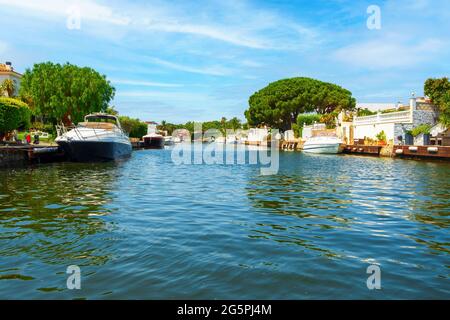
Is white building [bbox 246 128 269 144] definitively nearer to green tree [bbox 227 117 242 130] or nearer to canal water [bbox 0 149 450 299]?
green tree [bbox 227 117 242 130]

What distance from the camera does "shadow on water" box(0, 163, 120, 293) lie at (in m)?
7.18

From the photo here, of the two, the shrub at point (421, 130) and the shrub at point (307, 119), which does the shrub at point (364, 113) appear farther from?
the shrub at point (421, 130)

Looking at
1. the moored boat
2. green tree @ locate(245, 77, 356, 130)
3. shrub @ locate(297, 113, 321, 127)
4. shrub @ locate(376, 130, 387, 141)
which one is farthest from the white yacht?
green tree @ locate(245, 77, 356, 130)

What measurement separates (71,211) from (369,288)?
9284 mm

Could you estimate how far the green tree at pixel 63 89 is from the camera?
47094 mm

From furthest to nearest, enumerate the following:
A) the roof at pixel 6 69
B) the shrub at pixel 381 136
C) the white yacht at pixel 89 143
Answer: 1. the roof at pixel 6 69
2. the shrub at pixel 381 136
3. the white yacht at pixel 89 143

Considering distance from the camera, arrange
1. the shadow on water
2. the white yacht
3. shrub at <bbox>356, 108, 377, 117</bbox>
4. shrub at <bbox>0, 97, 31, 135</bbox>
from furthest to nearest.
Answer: shrub at <bbox>356, 108, 377, 117</bbox>, shrub at <bbox>0, 97, 31, 135</bbox>, the white yacht, the shadow on water

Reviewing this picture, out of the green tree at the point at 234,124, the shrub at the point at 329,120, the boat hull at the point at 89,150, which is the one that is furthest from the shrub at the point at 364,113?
the green tree at the point at 234,124

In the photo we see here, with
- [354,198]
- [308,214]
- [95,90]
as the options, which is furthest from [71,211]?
[95,90]

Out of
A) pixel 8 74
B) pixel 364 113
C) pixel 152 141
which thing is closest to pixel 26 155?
pixel 152 141

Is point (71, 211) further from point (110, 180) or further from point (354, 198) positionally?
point (354, 198)

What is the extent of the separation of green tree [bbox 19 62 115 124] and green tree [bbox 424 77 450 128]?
133 ft

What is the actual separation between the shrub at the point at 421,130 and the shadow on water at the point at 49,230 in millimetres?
39610

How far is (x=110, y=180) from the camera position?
21031mm
